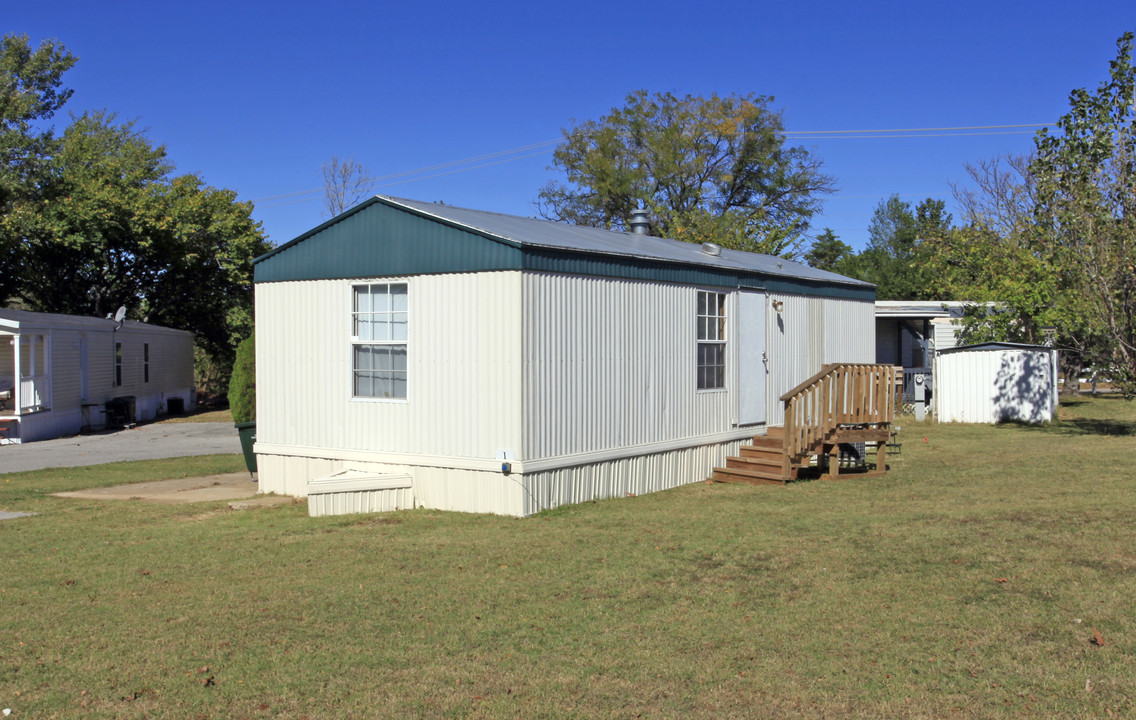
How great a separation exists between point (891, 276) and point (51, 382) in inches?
1432

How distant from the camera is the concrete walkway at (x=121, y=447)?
17.1 m

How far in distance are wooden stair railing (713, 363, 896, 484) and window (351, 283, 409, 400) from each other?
13.9 feet

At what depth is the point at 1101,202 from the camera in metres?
13.7

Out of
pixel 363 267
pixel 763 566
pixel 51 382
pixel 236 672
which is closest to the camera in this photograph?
pixel 236 672

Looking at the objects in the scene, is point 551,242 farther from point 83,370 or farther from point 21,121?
point 21,121

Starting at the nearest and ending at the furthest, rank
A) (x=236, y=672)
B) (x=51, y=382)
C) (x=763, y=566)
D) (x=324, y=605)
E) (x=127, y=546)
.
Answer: (x=236, y=672), (x=324, y=605), (x=763, y=566), (x=127, y=546), (x=51, y=382)

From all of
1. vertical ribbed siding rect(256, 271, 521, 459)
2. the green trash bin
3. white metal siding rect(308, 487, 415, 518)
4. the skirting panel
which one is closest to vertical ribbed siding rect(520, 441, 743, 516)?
the skirting panel

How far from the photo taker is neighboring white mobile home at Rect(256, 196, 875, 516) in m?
9.91

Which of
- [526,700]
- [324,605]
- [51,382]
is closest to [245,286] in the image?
[51,382]

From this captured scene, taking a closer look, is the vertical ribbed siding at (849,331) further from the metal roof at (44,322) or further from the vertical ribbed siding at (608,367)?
the metal roof at (44,322)

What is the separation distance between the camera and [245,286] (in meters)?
33.0

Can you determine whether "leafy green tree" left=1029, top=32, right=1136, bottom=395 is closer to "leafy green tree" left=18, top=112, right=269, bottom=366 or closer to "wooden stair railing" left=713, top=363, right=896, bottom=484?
"wooden stair railing" left=713, top=363, right=896, bottom=484

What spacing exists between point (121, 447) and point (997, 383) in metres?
18.1

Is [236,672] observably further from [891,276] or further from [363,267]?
[891,276]
